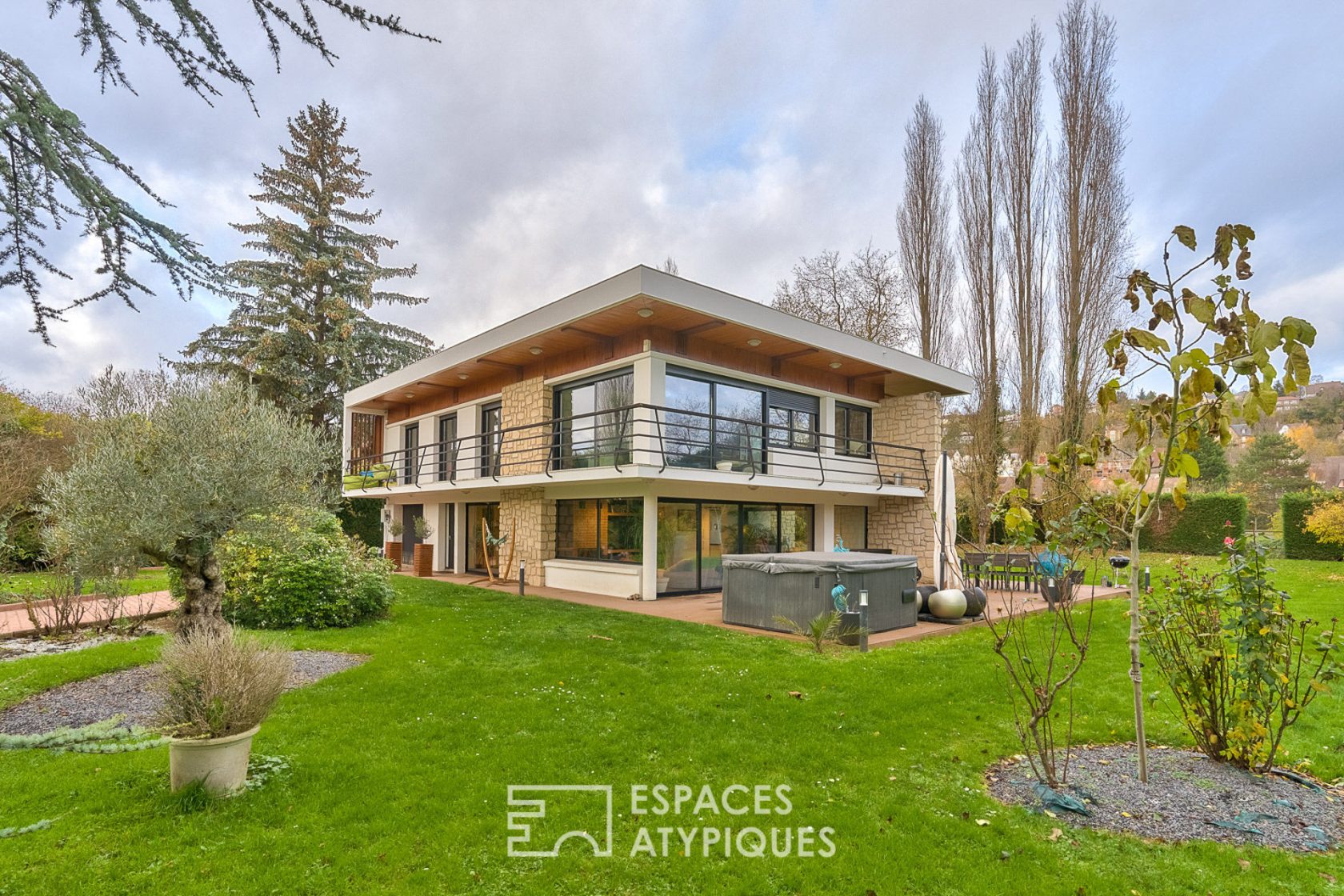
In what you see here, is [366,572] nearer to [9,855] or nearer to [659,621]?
[659,621]

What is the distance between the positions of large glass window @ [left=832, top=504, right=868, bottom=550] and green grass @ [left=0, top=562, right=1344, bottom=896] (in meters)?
8.51

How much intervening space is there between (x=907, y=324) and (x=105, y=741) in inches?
929

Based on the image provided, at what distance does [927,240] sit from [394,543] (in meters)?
19.4

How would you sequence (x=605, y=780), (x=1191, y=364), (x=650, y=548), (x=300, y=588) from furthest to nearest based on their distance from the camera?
(x=650, y=548) < (x=300, y=588) < (x=605, y=780) < (x=1191, y=364)

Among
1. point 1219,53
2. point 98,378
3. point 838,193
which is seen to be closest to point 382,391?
point 98,378

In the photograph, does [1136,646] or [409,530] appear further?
[409,530]

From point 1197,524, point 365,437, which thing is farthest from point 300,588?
point 1197,524

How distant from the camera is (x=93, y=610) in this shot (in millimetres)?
9914

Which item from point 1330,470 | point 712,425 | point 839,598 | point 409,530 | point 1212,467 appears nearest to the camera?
point 839,598

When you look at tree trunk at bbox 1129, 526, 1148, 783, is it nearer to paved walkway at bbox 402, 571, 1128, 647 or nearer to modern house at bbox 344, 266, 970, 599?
paved walkway at bbox 402, 571, 1128, 647

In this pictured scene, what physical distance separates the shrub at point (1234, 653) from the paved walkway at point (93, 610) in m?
12.5

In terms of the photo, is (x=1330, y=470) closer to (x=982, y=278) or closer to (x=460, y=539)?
(x=982, y=278)

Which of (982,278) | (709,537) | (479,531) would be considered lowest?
(479,531)

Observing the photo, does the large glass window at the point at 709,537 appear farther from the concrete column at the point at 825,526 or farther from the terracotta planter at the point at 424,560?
the terracotta planter at the point at 424,560
